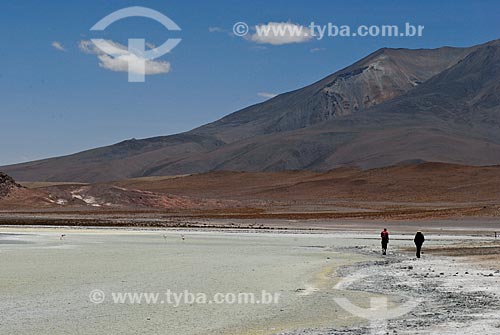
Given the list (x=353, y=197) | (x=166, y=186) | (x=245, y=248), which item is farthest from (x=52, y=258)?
(x=166, y=186)

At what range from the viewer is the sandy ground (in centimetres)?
1570

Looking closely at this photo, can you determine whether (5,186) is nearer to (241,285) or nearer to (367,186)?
(367,186)

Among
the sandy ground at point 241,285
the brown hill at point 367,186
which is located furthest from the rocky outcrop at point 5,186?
the sandy ground at point 241,285

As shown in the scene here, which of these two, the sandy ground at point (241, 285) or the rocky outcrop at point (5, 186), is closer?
the sandy ground at point (241, 285)

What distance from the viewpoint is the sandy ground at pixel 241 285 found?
15.7m

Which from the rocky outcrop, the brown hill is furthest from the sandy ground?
the brown hill

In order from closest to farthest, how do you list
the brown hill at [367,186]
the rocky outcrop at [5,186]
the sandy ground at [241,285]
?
the sandy ground at [241,285] → the rocky outcrop at [5,186] → the brown hill at [367,186]

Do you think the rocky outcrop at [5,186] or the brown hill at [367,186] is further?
the brown hill at [367,186]

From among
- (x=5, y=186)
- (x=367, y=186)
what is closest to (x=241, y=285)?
(x=5, y=186)

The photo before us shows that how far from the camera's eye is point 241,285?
2236 cm

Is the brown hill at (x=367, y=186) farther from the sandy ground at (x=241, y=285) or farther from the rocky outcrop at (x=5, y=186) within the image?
the sandy ground at (x=241, y=285)

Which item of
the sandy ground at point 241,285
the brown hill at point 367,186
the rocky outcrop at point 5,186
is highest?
the brown hill at point 367,186

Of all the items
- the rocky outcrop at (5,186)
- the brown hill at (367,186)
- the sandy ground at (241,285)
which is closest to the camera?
the sandy ground at (241,285)

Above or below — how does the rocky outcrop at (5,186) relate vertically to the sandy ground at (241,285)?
above
